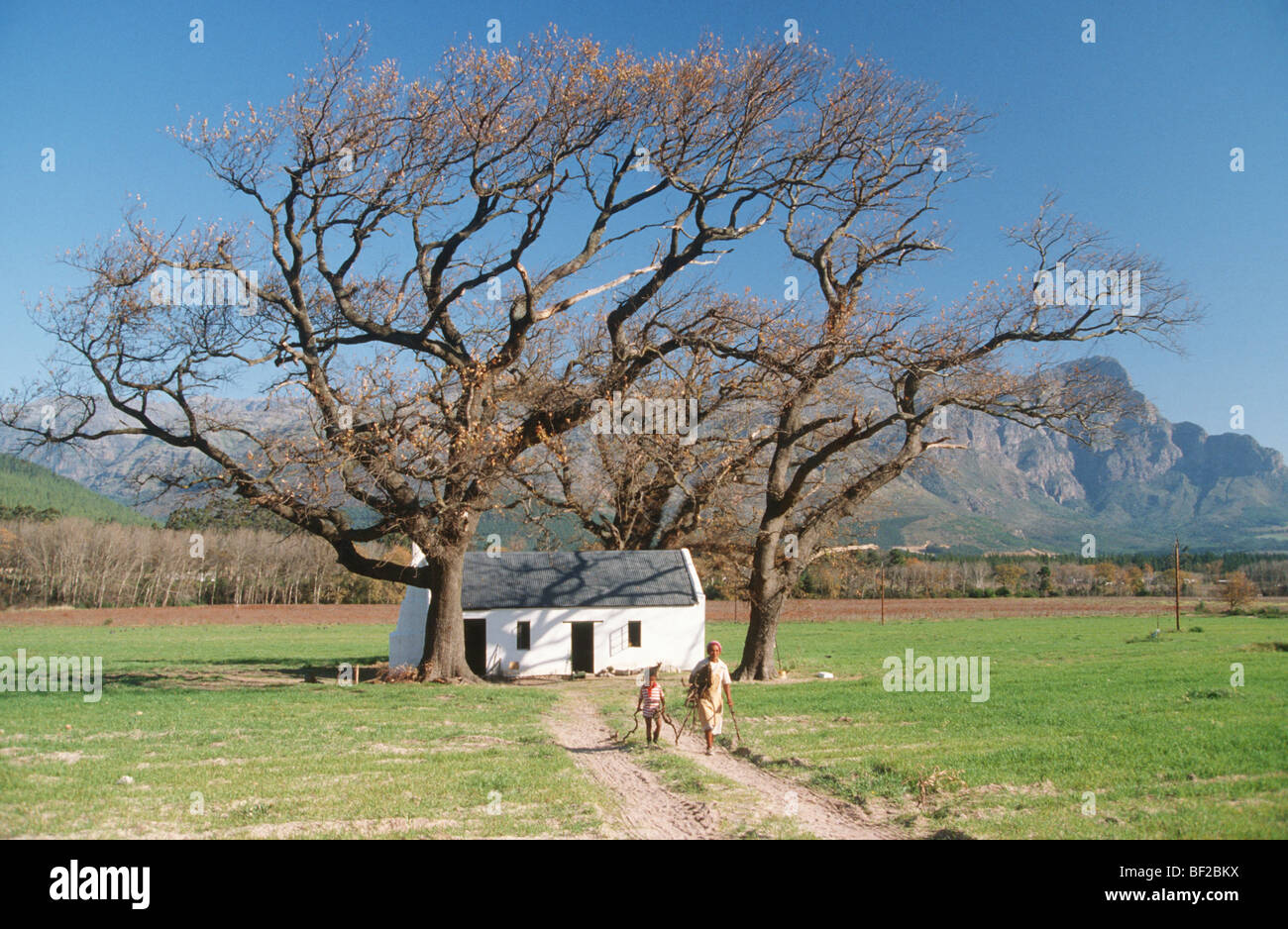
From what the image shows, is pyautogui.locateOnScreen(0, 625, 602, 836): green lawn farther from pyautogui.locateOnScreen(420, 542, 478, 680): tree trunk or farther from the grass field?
pyautogui.locateOnScreen(420, 542, 478, 680): tree trunk

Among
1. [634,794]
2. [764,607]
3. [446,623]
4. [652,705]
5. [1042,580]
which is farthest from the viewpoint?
[1042,580]

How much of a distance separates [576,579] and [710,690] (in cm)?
1962

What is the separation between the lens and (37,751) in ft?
41.9

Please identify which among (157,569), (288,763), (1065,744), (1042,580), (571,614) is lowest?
(1042,580)

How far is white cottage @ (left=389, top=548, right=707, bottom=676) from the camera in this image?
1193 inches

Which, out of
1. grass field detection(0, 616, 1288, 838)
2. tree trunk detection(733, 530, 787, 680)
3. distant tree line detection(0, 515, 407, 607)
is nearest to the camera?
grass field detection(0, 616, 1288, 838)

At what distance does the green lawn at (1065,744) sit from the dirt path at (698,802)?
0.51m

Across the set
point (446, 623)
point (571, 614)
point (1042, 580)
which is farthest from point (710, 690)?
point (1042, 580)

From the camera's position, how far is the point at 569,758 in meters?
13.0

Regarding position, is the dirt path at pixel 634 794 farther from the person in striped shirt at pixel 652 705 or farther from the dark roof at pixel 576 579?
the dark roof at pixel 576 579

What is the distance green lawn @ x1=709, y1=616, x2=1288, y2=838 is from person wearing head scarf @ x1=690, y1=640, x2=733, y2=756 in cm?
89

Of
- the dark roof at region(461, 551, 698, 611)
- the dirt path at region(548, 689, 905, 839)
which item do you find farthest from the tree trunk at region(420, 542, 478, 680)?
the dirt path at region(548, 689, 905, 839)

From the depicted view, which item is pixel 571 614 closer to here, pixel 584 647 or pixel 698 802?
pixel 584 647
